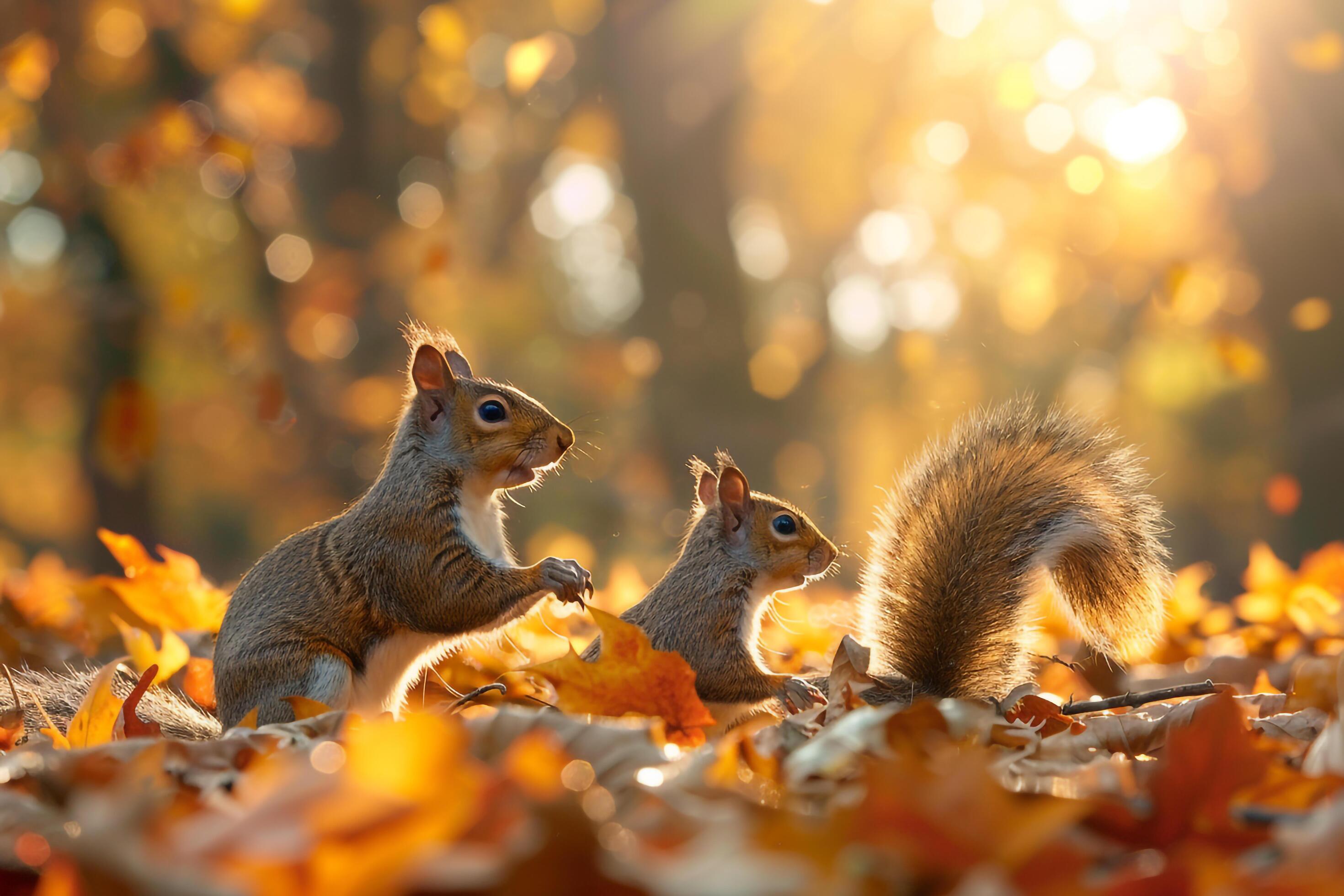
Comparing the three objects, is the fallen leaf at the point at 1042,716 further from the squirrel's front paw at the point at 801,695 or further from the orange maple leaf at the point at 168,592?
the orange maple leaf at the point at 168,592

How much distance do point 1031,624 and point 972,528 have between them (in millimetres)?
215

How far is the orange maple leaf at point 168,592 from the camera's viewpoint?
7.37 ft

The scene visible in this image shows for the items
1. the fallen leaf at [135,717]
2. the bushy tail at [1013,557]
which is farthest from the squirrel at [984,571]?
the fallen leaf at [135,717]

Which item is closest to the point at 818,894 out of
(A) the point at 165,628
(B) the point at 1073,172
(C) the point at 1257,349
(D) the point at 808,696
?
(D) the point at 808,696

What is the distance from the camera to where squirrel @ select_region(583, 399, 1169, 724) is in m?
1.61

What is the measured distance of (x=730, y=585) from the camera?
199 cm

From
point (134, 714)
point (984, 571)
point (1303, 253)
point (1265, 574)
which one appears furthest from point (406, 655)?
point (1303, 253)

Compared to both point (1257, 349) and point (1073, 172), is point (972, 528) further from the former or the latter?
point (1073, 172)

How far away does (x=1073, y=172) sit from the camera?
10.3m

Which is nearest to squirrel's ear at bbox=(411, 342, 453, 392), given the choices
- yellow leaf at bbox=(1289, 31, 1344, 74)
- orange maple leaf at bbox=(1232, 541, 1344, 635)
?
orange maple leaf at bbox=(1232, 541, 1344, 635)

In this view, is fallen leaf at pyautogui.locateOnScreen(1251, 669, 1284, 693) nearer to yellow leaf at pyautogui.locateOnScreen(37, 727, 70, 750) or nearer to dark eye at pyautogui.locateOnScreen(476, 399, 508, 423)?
dark eye at pyautogui.locateOnScreen(476, 399, 508, 423)

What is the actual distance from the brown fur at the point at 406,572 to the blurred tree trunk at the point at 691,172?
6649 millimetres

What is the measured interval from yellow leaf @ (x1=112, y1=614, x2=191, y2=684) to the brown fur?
23 cm

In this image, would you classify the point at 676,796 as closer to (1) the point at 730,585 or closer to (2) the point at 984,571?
(2) the point at 984,571
